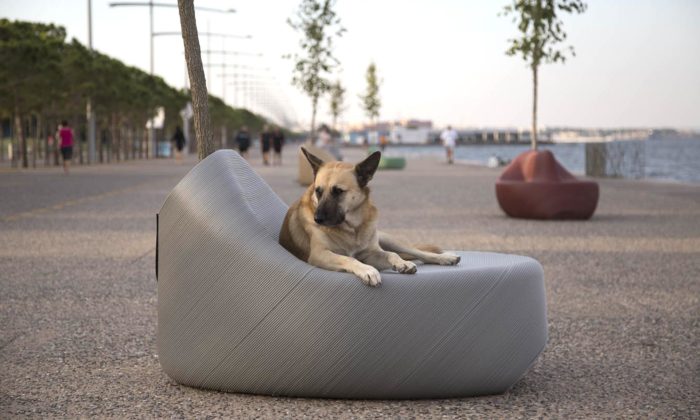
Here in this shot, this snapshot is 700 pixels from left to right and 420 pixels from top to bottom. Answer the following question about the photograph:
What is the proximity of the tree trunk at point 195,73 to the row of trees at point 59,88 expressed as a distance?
3299 centimetres

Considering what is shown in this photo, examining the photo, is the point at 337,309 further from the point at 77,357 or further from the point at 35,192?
the point at 35,192

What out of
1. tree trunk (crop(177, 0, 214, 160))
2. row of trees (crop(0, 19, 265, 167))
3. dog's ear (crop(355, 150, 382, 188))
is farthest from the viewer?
row of trees (crop(0, 19, 265, 167))

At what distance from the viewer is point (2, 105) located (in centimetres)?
3997

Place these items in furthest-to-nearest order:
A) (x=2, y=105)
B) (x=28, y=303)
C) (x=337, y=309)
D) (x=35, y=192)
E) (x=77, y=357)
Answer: (x=2, y=105) < (x=35, y=192) < (x=28, y=303) < (x=77, y=357) < (x=337, y=309)

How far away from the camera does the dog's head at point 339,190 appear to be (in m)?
5.17

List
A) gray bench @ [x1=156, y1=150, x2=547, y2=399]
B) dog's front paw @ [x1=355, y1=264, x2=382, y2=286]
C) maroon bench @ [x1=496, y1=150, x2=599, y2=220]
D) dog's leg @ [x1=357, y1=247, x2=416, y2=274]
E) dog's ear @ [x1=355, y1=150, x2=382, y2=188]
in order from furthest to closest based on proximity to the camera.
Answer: maroon bench @ [x1=496, y1=150, x2=599, y2=220] < dog's leg @ [x1=357, y1=247, x2=416, y2=274] < dog's ear @ [x1=355, y1=150, x2=382, y2=188] < gray bench @ [x1=156, y1=150, x2=547, y2=399] < dog's front paw @ [x1=355, y1=264, x2=382, y2=286]

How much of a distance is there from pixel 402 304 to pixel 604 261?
711 centimetres

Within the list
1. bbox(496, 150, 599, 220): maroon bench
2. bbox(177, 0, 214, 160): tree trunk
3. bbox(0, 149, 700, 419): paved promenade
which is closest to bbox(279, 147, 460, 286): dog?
bbox(0, 149, 700, 419): paved promenade

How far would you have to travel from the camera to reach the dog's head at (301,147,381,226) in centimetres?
517

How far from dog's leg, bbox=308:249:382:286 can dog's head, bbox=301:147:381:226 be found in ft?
0.57

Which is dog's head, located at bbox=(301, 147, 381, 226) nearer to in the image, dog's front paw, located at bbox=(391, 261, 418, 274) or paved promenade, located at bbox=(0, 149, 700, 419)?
dog's front paw, located at bbox=(391, 261, 418, 274)

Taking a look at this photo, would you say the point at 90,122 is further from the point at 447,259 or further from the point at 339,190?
the point at 339,190

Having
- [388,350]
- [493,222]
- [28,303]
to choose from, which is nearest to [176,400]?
[388,350]

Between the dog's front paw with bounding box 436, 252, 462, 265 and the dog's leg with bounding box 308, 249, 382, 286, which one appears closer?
the dog's leg with bounding box 308, 249, 382, 286
